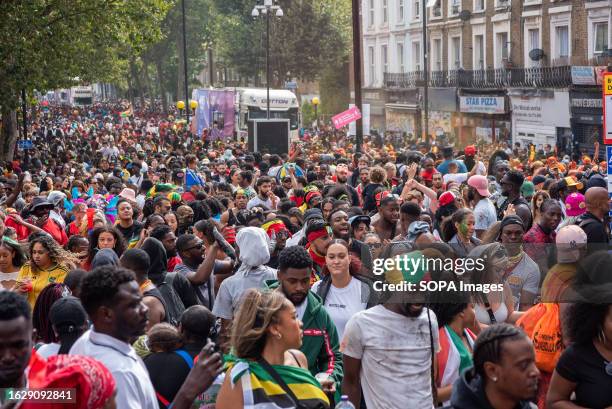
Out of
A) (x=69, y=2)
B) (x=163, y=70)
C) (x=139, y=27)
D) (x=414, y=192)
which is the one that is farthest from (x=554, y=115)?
Result: (x=163, y=70)

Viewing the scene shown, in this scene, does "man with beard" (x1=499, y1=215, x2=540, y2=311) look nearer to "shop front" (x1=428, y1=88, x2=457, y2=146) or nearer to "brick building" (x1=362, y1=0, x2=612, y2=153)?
"brick building" (x1=362, y1=0, x2=612, y2=153)

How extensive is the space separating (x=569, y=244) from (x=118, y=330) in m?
3.35

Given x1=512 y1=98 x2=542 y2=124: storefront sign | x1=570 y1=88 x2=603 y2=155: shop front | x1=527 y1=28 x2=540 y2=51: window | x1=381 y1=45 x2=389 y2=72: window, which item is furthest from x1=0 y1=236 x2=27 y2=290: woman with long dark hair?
x1=381 y1=45 x2=389 y2=72: window

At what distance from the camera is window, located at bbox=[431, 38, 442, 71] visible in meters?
47.2

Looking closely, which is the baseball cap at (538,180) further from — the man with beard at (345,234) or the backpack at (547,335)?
the backpack at (547,335)

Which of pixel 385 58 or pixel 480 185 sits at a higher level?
pixel 385 58

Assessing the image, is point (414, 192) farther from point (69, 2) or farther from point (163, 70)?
point (163, 70)

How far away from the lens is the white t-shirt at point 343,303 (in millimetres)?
7062

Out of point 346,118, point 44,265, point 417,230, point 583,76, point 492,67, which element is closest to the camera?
point 44,265

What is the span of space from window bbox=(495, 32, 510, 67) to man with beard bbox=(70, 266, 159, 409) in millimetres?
37128

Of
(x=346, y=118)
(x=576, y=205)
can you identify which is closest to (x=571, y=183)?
(x=576, y=205)

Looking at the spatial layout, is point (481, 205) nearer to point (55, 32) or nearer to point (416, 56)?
point (55, 32)

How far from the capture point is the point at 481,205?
11.6 metres

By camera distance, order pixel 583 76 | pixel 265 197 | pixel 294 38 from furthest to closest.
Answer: pixel 294 38 → pixel 583 76 → pixel 265 197
